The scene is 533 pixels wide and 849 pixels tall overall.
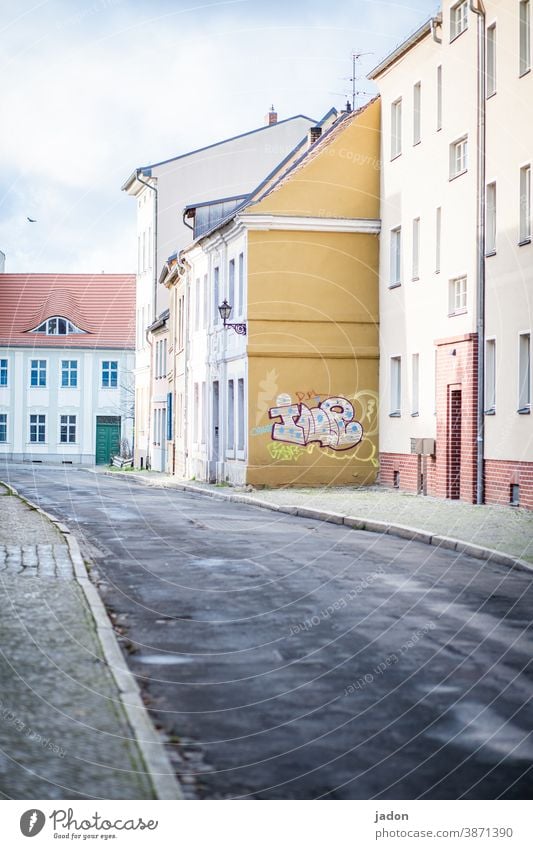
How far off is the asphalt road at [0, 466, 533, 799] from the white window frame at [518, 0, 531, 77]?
444 inches

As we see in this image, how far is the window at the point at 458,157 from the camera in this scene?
1033 inches

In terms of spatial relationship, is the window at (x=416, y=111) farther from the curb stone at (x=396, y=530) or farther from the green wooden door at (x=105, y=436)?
the green wooden door at (x=105, y=436)

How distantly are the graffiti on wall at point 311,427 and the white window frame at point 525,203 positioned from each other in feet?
34.4

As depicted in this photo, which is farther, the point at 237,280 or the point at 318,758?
the point at 237,280

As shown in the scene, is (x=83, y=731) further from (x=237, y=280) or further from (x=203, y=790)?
(x=237, y=280)

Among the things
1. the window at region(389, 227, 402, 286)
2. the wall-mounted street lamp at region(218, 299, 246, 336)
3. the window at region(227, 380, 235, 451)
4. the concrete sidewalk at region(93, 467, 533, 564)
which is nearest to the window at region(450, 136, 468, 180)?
the window at region(389, 227, 402, 286)

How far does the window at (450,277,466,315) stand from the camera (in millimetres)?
26219

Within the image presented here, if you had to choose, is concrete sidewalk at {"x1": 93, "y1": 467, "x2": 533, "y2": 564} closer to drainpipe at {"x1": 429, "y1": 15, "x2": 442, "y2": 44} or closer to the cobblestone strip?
the cobblestone strip

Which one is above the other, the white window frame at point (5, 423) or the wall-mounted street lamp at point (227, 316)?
the wall-mounted street lamp at point (227, 316)

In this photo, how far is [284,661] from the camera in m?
8.16

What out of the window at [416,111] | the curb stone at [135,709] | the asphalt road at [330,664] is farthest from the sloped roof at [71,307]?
the curb stone at [135,709]

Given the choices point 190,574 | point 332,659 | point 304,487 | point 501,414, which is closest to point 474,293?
point 501,414

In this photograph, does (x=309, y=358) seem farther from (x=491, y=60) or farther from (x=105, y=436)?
(x=105, y=436)
